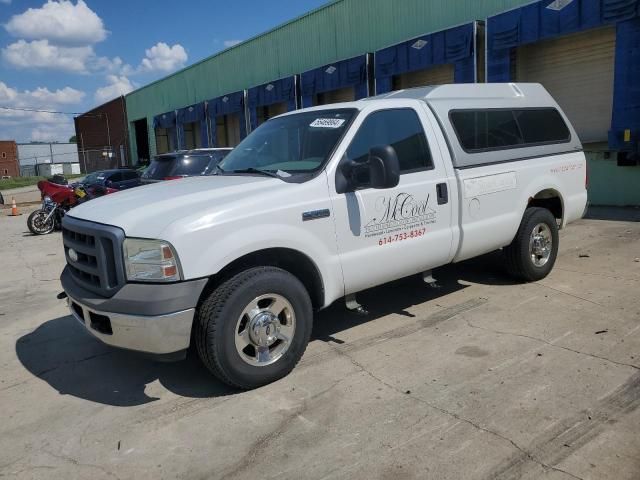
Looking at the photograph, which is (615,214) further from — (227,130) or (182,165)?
(227,130)

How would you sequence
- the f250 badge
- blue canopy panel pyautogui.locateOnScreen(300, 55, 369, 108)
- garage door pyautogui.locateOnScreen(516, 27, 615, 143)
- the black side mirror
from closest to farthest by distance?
the black side mirror
the f250 badge
garage door pyautogui.locateOnScreen(516, 27, 615, 143)
blue canopy panel pyautogui.locateOnScreen(300, 55, 369, 108)

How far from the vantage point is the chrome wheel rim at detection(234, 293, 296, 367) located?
375 cm

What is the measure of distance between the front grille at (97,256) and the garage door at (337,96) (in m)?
16.2

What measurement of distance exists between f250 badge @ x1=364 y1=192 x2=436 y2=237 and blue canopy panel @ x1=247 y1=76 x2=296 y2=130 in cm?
1800

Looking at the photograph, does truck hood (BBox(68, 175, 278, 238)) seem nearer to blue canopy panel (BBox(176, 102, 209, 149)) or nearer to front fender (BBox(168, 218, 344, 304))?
front fender (BBox(168, 218, 344, 304))

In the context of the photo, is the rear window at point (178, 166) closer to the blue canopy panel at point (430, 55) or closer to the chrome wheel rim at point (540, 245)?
the chrome wheel rim at point (540, 245)

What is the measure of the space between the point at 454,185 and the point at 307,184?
162cm

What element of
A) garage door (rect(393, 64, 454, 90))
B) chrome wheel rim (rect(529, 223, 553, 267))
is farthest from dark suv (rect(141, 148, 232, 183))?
garage door (rect(393, 64, 454, 90))

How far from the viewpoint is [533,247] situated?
603 centimetres

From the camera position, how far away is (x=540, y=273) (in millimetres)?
6141

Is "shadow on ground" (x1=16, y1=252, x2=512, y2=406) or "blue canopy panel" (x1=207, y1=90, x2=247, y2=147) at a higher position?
"blue canopy panel" (x1=207, y1=90, x2=247, y2=147)

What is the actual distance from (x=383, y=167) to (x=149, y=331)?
77.9 inches

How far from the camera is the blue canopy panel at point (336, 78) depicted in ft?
59.2

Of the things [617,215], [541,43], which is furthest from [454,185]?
[541,43]
